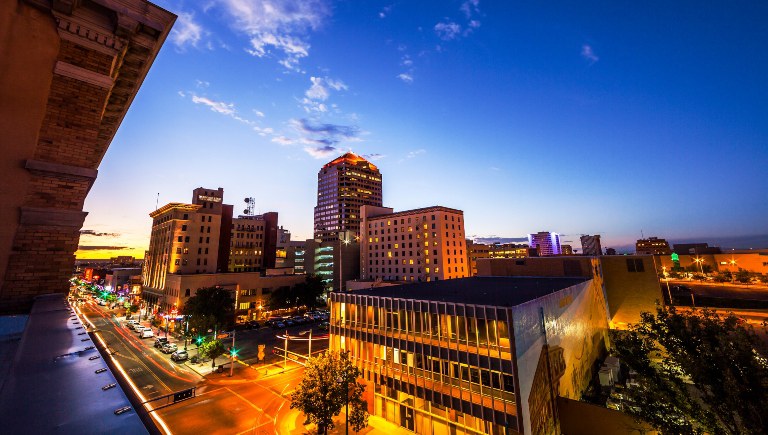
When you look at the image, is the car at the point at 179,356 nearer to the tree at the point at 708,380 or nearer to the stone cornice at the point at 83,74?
the stone cornice at the point at 83,74

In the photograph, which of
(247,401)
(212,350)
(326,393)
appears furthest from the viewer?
(212,350)

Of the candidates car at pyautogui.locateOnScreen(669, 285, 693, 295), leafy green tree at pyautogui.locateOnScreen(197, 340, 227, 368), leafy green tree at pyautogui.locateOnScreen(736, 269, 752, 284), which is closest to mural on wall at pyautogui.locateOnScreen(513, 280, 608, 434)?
leafy green tree at pyautogui.locateOnScreen(197, 340, 227, 368)

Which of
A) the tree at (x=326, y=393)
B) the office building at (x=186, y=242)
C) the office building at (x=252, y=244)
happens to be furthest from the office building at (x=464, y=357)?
the office building at (x=252, y=244)

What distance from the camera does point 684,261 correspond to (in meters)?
112

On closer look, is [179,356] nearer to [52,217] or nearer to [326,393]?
[326,393]

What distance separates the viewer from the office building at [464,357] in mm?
21781

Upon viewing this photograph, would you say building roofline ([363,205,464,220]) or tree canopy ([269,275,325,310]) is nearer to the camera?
tree canopy ([269,275,325,310])

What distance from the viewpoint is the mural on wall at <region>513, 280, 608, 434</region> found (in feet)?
71.9

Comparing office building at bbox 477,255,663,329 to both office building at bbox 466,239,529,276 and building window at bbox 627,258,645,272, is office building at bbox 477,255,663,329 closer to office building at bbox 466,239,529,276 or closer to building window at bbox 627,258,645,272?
building window at bbox 627,258,645,272

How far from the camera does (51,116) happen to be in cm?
1049

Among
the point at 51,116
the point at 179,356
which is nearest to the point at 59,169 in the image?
the point at 51,116

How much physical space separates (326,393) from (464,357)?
11.8 m

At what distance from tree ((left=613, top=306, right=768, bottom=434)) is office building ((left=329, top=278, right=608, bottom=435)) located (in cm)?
647

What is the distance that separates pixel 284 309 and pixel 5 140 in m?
71.7
